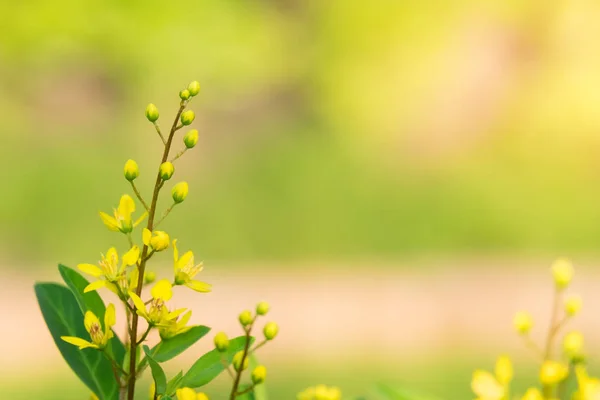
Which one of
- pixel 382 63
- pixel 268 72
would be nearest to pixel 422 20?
pixel 382 63

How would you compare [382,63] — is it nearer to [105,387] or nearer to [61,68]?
[61,68]

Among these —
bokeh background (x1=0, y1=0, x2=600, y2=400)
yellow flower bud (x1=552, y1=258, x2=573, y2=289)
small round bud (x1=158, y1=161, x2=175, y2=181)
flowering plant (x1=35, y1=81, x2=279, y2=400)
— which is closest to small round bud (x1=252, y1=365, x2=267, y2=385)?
flowering plant (x1=35, y1=81, x2=279, y2=400)

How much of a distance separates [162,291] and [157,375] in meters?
0.04

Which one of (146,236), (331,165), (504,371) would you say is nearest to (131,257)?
(146,236)

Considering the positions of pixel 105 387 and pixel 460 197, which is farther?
pixel 460 197

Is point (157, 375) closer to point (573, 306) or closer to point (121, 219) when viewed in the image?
point (121, 219)

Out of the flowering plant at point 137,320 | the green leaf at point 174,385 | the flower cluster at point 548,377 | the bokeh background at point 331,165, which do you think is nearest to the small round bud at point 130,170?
the flowering plant at point 137,320

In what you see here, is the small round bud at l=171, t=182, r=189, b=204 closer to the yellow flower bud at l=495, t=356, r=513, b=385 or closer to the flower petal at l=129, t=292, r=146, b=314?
the flower petal at l=129, t=292, r=146, b=314

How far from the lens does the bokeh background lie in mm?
3887

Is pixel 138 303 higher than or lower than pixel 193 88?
lower

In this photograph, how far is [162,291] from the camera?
0.44m

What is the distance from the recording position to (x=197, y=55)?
4.52 m

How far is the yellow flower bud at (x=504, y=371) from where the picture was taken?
1.61ft

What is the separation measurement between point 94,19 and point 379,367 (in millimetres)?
2334
